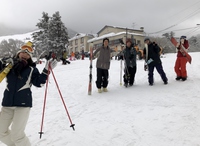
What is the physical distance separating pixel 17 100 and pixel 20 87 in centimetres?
22

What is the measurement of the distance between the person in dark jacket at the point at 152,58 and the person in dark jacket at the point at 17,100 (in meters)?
5.60

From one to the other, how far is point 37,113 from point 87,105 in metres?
1.53

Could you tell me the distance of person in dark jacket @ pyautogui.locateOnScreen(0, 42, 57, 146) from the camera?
3010 mm

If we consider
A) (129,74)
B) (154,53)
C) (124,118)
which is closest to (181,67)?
(154,53)

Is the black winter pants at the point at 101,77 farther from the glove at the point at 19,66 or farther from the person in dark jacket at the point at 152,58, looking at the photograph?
the glove at the point at 19,66

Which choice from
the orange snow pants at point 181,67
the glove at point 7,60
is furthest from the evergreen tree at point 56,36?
the glove at point 7,60

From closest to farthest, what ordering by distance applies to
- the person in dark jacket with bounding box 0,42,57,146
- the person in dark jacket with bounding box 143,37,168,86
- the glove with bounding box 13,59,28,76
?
the person in dark jacket with bounding box 0,42,57,146, the glove with bounding box 13,59,28,76, the person in dark jacket with bounding box 143,37,168,86

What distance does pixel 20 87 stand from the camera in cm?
314

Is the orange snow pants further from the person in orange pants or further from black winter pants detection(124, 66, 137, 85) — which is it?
black winter pants detection(124, 66, 137, 85)

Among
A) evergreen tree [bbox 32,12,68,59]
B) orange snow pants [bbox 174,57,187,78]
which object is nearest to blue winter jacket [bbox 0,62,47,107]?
orange snow pants [bbox 174,57,187,78]

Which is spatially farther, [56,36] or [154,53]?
[56,36]

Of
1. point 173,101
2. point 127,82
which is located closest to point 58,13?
point 127,82

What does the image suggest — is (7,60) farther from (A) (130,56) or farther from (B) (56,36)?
(B) (56,36)

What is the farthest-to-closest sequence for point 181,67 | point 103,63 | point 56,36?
point 56,36, point 181,67, point 103,63
